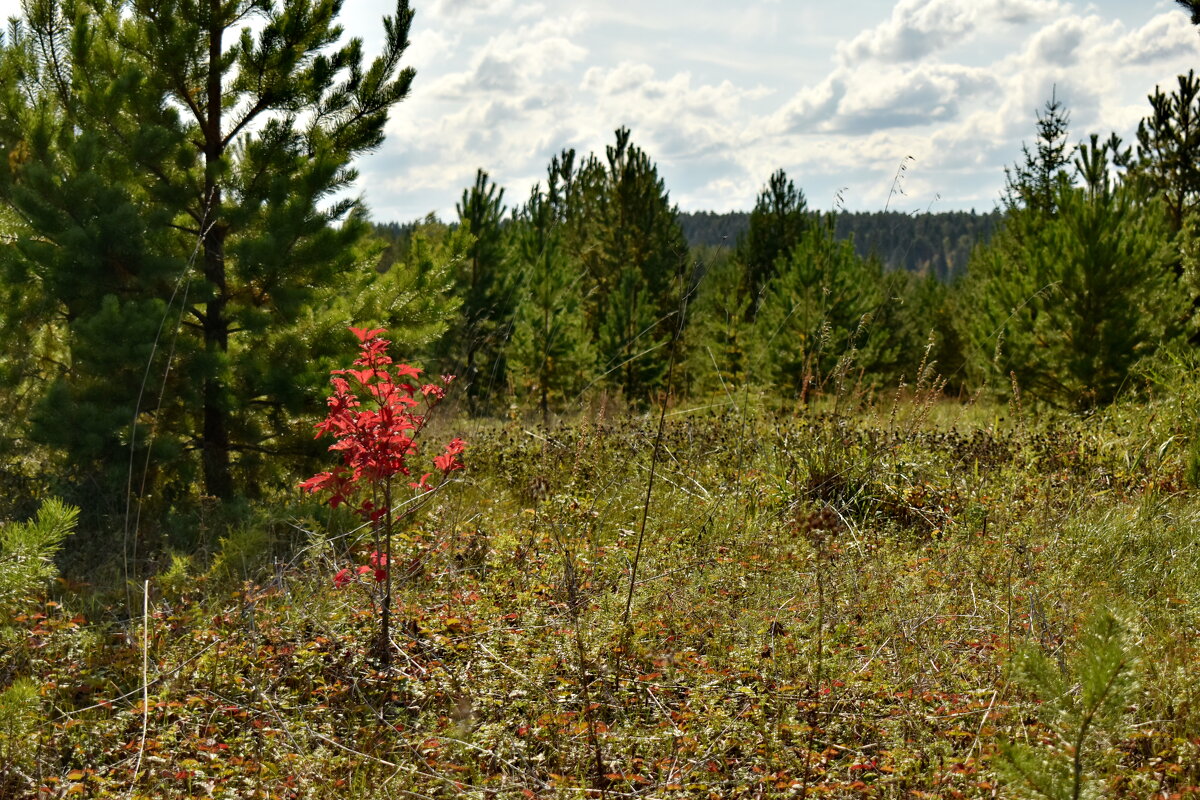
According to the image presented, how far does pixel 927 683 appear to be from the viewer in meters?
3.07

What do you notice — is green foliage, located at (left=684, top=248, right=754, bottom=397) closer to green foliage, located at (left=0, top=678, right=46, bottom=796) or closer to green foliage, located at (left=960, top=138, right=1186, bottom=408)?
green foliage, located at (left=960, top=138, right=1186, bottom=408)

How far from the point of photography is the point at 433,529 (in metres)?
5.09

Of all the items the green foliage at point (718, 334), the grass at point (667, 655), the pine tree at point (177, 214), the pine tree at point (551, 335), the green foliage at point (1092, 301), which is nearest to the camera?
the grass at point (667, 655)

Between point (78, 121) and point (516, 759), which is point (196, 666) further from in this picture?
point (78, 121)

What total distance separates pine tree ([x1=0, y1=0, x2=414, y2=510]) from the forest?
0.03 metres

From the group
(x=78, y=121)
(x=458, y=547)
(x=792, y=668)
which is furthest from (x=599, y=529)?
(x=78, y=121)

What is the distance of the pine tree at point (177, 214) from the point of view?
5.47 metres

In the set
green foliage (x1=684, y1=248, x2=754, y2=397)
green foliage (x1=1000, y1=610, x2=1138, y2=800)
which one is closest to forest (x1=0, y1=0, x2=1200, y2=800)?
green foliage (x1=1000, y1=610, x2=1138, y2=800)

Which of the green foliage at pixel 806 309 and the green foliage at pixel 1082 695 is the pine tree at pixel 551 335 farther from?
the green foliage at pixel 1082 695

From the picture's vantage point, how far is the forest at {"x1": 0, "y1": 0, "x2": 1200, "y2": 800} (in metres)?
2.80

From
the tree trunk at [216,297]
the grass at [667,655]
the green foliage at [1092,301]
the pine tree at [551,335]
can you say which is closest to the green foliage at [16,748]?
the grass at [667,655]

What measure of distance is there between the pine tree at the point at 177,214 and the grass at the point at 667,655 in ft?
4.74

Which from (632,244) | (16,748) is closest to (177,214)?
(16,748)

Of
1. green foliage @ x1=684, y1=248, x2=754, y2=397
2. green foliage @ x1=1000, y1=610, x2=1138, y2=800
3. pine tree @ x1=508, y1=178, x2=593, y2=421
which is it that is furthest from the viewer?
green foliage @ x1=684, y1=248, x2=754, y2=397
